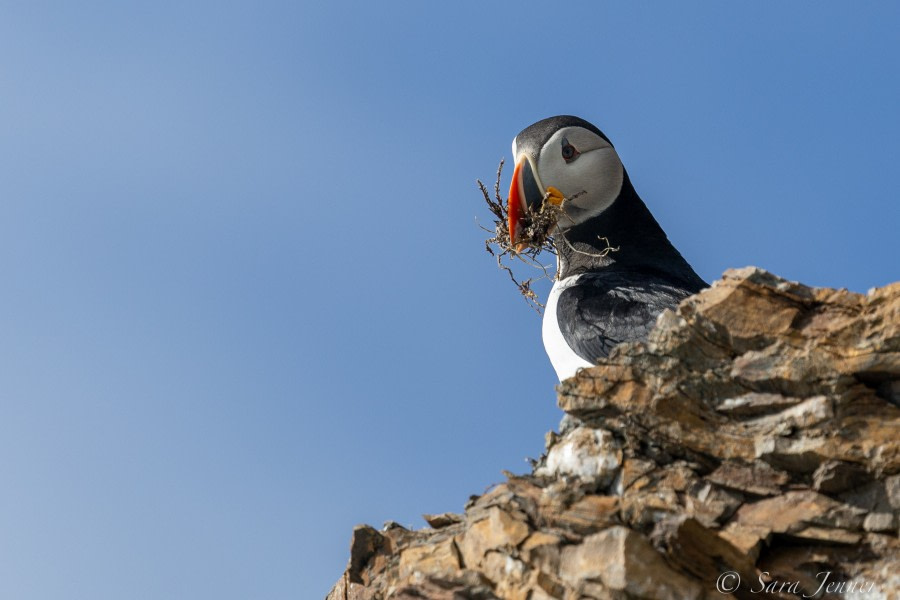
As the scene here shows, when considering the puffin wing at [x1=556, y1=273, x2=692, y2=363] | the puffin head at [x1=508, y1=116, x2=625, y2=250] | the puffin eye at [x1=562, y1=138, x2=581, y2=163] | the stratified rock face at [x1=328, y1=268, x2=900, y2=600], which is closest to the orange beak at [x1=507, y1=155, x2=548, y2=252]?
the puffin head at [x1=508, y1=116, x2=625, y2=250]

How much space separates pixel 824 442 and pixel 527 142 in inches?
234

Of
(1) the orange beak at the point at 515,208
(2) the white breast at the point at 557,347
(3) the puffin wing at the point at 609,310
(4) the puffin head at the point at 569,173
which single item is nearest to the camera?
(3) the puffin wing at the point at 609,310

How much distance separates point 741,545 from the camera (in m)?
6.32

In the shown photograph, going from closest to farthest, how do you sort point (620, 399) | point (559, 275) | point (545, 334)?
point (620, 399) → point (545, 334) → point (559, 275)

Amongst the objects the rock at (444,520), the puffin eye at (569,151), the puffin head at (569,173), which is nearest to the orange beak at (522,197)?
the puffin head at (569,173)

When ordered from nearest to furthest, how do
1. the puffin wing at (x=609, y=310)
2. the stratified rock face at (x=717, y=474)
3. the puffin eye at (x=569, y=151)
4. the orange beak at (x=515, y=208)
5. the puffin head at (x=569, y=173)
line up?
the stratified rock face at (x=717, y=474), the puffin wing at (x=609, y=310), the orange beak at (x=515, y=208), the puffin head at (x=569, y=173), the puffin eye at (x=569, y=151)

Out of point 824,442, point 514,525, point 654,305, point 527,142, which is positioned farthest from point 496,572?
point 527,142

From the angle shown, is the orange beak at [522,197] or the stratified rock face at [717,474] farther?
the orange beak at [522,197]

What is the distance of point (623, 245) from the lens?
11344 millimetres

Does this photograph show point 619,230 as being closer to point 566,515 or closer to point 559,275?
point 559,275

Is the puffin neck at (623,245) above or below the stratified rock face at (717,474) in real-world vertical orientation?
above

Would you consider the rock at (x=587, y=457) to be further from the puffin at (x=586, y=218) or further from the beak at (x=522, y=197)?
the beak at (x=522, y=197)

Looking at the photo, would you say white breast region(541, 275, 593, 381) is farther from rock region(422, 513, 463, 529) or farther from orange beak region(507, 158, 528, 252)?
rock region(422, 513, 463, 529)

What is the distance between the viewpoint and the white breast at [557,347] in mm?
9898
